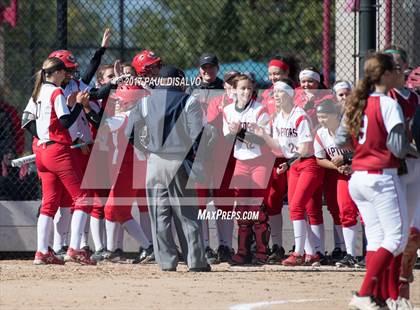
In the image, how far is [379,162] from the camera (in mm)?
7129

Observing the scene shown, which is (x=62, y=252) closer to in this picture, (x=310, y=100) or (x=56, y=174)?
(x=56, y=174)

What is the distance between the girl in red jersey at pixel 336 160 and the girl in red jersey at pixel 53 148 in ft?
7.31

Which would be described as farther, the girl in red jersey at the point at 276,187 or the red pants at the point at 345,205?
the girl in red jersey at the point at 276,187

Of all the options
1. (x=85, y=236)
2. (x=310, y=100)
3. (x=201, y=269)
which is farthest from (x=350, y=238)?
(x=85, y=236)

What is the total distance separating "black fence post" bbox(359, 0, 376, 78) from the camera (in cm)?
1076

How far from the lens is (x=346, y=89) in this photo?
10.3 m

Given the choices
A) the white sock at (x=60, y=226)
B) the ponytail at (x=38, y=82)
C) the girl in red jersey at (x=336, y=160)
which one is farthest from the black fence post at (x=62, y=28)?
the girl in red jersey at (x=336, y=160)

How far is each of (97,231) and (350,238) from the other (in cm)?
253

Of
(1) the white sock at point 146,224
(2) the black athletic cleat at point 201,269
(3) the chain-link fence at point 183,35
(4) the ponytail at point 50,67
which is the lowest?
A: (2) the black athletic cleat at point 201,269

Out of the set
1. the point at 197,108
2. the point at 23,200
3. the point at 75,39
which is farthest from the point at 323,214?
the point at 75,39

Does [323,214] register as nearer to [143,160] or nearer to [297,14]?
[143,160]

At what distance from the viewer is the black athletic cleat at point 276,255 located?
35.7 feet

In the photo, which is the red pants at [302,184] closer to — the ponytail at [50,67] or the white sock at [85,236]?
the white sock at [85,236]

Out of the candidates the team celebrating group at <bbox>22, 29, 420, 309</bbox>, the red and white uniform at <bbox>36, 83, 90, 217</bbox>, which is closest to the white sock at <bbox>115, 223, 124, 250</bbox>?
the team celebrating group at <bbox>22, 29, 420, 309</bbox>
